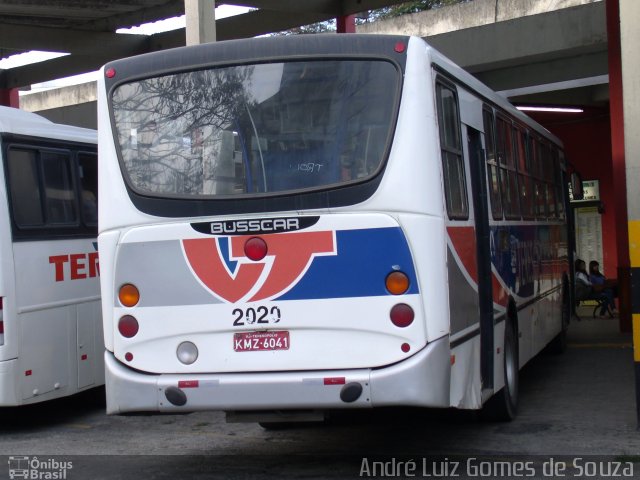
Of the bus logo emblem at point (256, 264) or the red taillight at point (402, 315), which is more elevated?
the bus logo emblem at point (256, 264)

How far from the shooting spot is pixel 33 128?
35.3 feet

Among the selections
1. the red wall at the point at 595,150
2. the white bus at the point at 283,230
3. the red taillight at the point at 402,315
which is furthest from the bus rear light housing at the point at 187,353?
the red wall at the point at 595,150

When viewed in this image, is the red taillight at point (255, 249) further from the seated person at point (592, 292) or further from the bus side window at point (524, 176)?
the seated person at point (592, 292)

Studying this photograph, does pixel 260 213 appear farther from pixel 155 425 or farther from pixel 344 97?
pixel 155 425

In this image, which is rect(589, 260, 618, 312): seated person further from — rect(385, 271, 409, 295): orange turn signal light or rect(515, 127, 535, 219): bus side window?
rect(385, 271, 409, 295): orange turn signal light

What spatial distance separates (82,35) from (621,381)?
16082mm

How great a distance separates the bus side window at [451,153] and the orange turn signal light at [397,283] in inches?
31.1

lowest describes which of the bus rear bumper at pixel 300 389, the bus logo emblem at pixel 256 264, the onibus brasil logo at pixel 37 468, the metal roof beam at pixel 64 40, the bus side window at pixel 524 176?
the onibus brasil logo at pixel 37 468

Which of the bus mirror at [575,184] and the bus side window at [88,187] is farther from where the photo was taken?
the bus mirror at [575,184]

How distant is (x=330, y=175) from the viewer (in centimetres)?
731

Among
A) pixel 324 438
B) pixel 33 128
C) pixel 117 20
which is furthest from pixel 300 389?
pixel 117 20

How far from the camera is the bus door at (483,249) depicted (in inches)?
348

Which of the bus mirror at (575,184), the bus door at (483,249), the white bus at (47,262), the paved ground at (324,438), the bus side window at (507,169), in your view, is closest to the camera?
the paved ground at (324,438)

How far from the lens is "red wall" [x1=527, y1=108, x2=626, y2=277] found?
2536 cm
